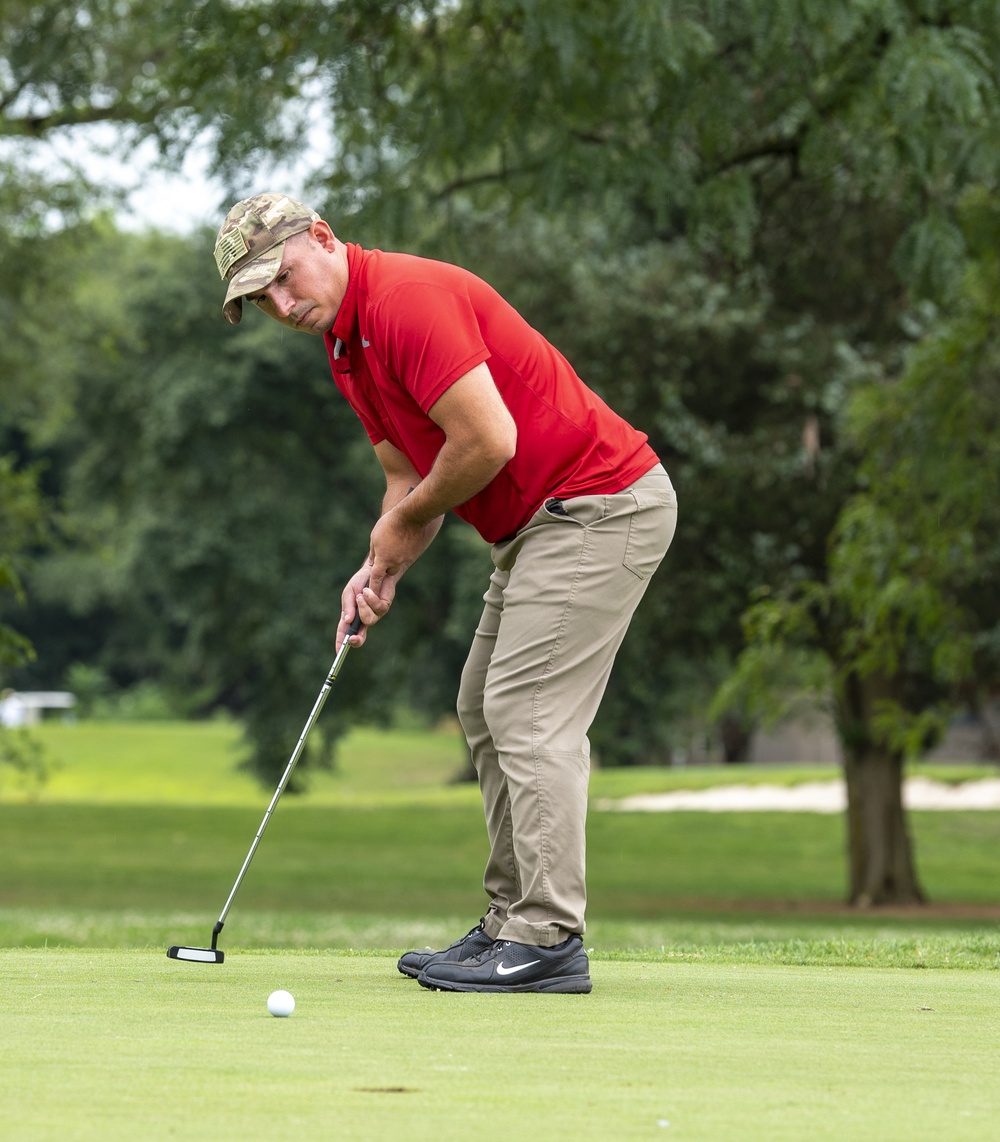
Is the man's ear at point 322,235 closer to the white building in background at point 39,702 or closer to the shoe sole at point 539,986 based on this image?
the shoe sole at point 539,986

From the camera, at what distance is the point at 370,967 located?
514 centimetres

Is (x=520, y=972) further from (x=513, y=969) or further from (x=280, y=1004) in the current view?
(x=280, y=1004)

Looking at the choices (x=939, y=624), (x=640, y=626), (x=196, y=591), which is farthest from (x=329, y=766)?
(x=939, y=624)

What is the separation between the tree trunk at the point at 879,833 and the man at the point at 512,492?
14.7 metres

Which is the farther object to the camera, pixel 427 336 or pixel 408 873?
pixel 408 873

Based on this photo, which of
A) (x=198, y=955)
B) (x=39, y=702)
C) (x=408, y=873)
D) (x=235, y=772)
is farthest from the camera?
(x=39, y=702)

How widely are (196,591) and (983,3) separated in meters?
19.9

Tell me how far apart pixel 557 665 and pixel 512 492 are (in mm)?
481

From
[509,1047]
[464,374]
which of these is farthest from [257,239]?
[509,1047]

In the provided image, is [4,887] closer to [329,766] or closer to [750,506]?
[329,766]

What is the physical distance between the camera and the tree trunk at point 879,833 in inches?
748

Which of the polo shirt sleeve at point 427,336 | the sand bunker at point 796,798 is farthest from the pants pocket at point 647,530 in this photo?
the sand bunker at point 796,798

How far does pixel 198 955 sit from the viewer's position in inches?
196

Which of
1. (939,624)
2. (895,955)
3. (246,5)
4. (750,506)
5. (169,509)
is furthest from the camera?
(169,509)
